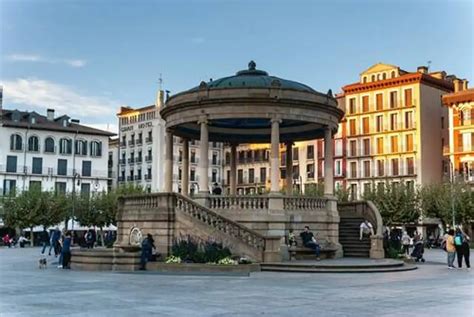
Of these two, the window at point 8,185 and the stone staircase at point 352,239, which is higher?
the window at point 8,185

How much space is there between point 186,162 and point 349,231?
8938 mm

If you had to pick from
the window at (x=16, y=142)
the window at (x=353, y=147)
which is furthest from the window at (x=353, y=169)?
the window at (x=16, y=142)

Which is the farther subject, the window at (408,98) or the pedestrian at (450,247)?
the window at (408,98)

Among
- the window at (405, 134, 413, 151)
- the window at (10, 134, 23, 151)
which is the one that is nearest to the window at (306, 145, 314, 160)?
the window at (405, 134, 413, 151)

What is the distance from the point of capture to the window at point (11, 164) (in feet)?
287

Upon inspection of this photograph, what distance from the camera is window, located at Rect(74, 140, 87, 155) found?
9390cm

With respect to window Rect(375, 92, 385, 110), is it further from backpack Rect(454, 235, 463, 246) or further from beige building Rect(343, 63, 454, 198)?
backpack Rect(454, 235, 463, 246)

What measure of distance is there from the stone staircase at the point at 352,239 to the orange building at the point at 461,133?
49612mm

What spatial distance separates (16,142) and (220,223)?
68582mm

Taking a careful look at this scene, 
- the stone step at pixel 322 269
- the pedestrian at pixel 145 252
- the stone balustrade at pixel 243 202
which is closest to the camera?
the stone step at pixel 322 269

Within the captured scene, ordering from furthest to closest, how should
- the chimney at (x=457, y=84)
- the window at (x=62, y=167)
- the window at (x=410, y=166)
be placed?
the window at (x=62, y=167) → the chimney at (x=457, y=84) → the window at (x=410, y=166)

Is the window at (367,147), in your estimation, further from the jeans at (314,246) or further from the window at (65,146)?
the jeans at (314,246)

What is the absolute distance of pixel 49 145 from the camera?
91.4 m

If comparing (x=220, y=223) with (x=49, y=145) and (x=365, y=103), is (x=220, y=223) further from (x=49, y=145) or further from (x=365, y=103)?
(x=49, y=145)
